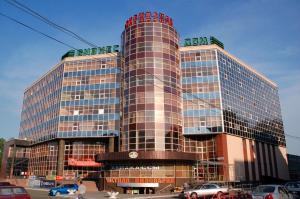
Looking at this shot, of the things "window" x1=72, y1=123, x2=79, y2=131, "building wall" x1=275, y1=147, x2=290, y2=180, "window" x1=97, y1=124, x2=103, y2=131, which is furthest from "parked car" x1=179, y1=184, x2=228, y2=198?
"building wall" x1=275, y1=147, x2=290, y2=180

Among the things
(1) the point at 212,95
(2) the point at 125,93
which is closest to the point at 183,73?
(1) the point at 212,95

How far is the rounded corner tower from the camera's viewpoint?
5106 cm

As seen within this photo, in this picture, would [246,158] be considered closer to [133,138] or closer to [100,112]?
[133,138]

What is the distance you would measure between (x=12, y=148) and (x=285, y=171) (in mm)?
72184

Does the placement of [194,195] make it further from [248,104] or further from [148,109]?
[248,104]

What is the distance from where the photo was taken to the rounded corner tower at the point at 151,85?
51.1 m

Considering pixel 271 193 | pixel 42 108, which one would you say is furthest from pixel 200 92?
pixel 271 193

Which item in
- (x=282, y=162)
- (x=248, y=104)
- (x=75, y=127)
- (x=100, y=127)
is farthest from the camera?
(x=282, y=162)

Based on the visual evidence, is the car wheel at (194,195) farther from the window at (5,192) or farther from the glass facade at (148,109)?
the window at (5,192)

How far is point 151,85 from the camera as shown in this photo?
5303cm

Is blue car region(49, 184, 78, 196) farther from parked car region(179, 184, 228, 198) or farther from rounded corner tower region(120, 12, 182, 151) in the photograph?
parked car region(179, 184, 228, 198)

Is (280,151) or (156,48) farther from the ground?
(156,48)

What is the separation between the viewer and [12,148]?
80.3 meters

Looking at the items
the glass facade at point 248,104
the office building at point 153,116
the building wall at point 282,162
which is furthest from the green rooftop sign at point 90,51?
the building wall at point 282,162
